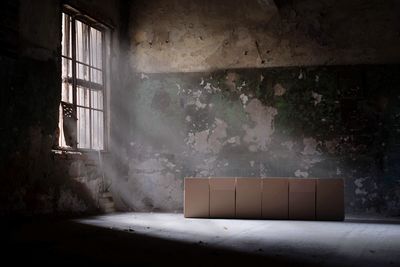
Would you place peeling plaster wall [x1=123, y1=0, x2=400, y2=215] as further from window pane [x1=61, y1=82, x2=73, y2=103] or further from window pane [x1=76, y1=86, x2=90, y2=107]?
window pane [x1=61, y1=82, x2=73, y2=103]

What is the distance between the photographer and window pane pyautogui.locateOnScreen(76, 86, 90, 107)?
677 centimetres

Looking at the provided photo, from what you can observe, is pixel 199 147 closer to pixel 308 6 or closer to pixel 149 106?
pixel 149 106

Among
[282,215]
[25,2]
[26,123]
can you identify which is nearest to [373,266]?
[282,215]

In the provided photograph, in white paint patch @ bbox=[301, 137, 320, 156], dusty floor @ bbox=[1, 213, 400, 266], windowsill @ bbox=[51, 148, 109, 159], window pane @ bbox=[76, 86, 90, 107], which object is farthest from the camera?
white paint patch @ bbox=[301, 137, 320, 156]

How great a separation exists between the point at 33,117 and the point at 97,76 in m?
1.80

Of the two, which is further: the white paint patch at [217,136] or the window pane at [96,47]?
the white paint patch at [217,136]

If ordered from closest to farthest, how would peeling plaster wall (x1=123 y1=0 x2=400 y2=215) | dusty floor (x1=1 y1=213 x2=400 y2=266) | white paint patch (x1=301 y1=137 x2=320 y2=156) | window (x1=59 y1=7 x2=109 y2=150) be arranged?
dusty floor (x1=1 y1=213 x2=400 y2=266)
window (x1=59 y1=7 x2=109 y2=150)
peeling plaster wall (x1=123 y1=0 x2=400 y2=215)
white paint patch (x1=301 y1=137 x2=320 y2=156)

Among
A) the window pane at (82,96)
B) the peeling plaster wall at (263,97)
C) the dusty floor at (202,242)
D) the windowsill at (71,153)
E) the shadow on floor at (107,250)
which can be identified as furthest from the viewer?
the peeling plaster wall at (263,97)

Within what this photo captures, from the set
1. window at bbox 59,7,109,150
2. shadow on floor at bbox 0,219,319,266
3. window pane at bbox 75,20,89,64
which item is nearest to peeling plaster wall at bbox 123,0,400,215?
window at bbox 59,7,109,150

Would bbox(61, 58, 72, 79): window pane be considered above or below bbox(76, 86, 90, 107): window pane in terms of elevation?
above

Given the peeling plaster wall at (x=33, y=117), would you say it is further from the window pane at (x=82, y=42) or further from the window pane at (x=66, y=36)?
the window pane at (x=82, y=42)

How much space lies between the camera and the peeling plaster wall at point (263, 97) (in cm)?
689

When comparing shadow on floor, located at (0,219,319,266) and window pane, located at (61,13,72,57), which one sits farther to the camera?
window pane, located at (61,13,72,57)

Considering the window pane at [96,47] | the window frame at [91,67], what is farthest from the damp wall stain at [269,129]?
the window pane at [96,47]
